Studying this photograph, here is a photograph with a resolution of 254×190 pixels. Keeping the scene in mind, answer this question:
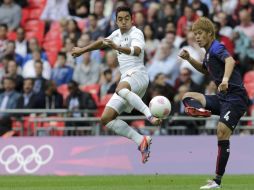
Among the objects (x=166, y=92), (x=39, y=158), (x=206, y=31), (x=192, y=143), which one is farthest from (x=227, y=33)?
(x=206, y=31)

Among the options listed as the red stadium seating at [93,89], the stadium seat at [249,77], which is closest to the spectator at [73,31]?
the red stadium seating at [93,89]

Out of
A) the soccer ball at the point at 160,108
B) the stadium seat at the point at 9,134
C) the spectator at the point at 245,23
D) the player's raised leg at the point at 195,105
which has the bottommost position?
the stadium seat at the point at 9,134

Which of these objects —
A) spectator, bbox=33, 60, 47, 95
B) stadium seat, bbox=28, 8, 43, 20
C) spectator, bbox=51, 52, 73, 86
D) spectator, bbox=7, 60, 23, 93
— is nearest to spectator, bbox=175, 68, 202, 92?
spectator, bbox=51, 52, 73, 86

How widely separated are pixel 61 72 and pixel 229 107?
10.1 metres

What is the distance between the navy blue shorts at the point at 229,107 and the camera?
11.8m

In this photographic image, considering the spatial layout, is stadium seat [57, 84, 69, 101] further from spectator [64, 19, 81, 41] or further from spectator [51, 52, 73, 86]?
spectator [64, 19, 81, 41]

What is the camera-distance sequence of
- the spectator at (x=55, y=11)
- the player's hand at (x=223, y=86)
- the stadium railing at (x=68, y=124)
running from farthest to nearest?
the spectator at (x=55, y=11) < the stadium railing at (x=68, y=124) < the player's hand at (x=223, y=86)

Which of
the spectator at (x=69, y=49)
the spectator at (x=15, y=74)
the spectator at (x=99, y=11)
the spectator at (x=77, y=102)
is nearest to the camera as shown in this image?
the spectator at (x=77, y=102)

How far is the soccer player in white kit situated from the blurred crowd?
15.8ft

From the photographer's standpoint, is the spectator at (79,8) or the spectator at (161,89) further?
the spectator at (79,8)

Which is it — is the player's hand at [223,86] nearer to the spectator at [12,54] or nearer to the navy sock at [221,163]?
the navy sock at [221,163]

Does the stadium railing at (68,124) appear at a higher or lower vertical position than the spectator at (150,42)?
lower

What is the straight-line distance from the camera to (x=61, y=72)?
2145 cm

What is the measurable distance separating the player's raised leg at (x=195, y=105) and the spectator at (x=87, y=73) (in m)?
8.91
